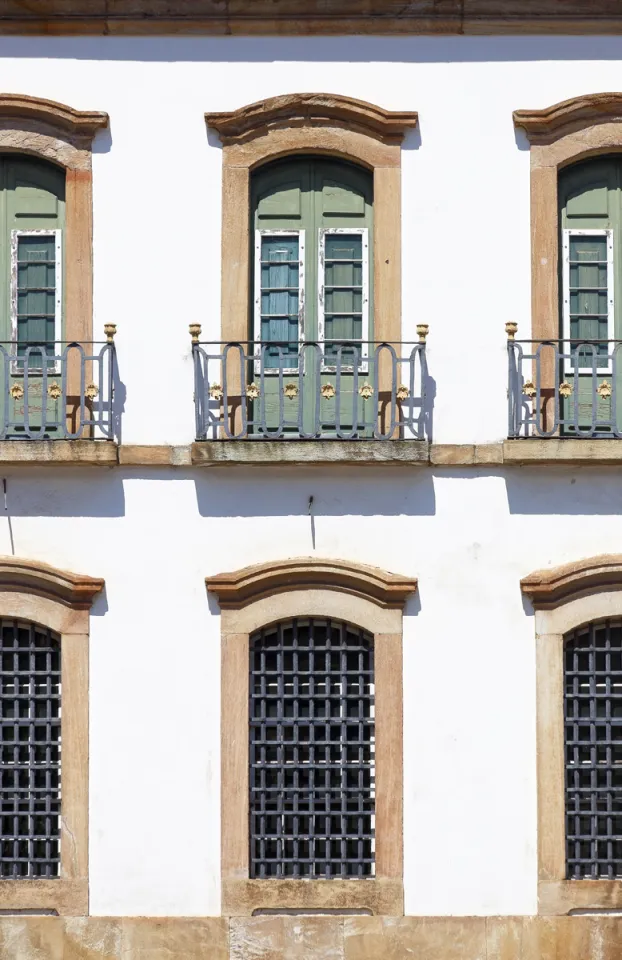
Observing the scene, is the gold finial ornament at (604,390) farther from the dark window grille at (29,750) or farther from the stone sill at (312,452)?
the dark window grille at (29,750)

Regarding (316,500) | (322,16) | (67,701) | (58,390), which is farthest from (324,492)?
(322,16)

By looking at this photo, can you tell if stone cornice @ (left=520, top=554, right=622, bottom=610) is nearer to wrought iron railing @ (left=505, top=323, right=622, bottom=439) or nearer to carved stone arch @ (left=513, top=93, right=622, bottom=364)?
wrought iron railing @ (left=505, top=323, right=622, bottom=439)

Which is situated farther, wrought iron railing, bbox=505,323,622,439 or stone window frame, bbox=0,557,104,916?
wrought iron railing, bbox=505,323,622,439

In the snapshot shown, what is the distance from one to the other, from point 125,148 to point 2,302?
163 cm

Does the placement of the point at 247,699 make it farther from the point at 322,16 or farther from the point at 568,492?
the point at 322,16

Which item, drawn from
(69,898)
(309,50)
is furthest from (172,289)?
(69,898)

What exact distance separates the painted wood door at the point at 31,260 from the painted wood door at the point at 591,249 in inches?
165

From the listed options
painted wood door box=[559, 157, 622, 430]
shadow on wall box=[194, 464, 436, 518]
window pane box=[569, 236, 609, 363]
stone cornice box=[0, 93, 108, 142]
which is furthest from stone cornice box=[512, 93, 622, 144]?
stone cornice box=[0, 93, 108, 142]

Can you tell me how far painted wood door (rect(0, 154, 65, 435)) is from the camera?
48.8 feet

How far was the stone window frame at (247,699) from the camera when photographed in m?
14.3

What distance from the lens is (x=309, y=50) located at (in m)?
14.8

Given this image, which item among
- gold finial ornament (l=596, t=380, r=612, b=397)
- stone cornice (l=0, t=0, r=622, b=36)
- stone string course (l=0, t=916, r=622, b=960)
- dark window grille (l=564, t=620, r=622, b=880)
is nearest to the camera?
stone string course (l=0, t=916, r=622, b=960)

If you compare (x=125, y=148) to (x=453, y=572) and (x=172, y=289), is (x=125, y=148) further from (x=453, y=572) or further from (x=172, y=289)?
(x=453, y=572)

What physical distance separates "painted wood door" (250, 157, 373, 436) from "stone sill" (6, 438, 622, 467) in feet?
1.66
